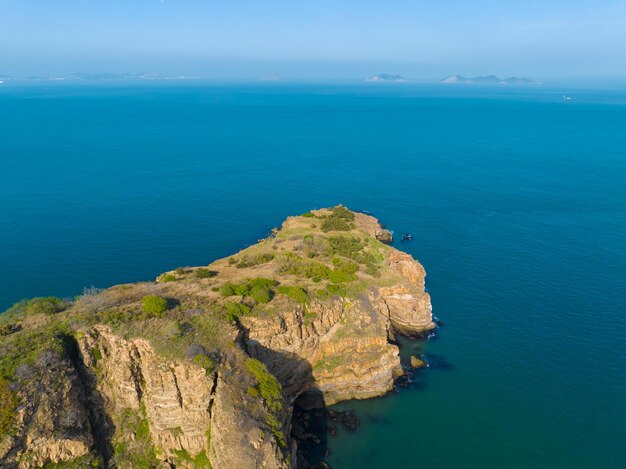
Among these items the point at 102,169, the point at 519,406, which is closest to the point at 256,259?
the point at 519,406

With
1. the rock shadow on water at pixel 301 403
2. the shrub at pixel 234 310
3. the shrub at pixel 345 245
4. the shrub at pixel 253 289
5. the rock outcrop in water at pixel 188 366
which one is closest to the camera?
the rock outcrop in water at pixel 188 366

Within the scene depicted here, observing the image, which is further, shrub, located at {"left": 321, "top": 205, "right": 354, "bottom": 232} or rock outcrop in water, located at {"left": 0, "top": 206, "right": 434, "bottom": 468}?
shrub, located at {"left": 321, "top": 205, "right": 354, "bottom": 232}

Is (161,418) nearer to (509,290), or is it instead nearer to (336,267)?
(336,267)

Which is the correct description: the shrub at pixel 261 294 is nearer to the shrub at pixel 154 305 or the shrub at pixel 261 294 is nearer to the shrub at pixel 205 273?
the shrub at pixel 205 273

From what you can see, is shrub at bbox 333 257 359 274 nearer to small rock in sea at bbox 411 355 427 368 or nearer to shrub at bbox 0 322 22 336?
small rock in sea at bbox 411 355 427 368

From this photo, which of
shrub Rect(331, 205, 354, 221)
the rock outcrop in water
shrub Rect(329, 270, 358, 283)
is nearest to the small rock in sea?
the rock outcrop in water

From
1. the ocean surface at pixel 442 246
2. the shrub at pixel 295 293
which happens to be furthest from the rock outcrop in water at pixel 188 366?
the ocean surface at pixel 442 246
